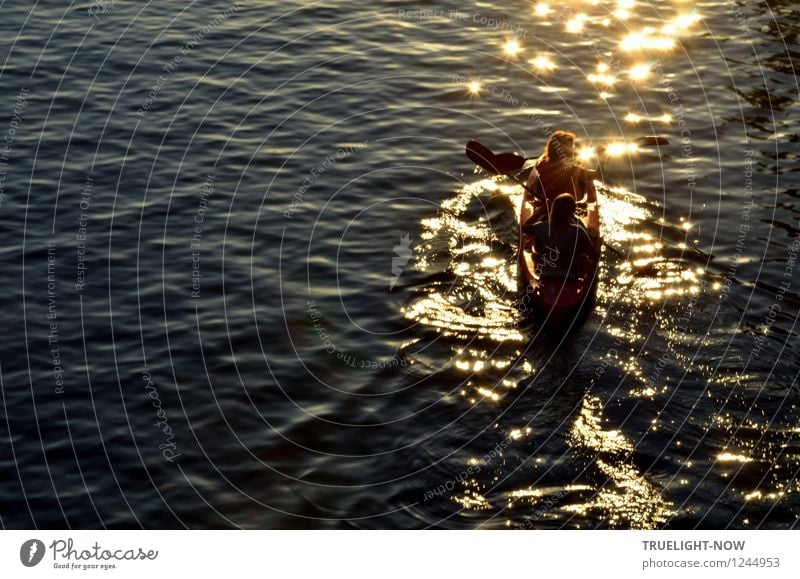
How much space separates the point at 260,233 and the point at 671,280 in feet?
28.3

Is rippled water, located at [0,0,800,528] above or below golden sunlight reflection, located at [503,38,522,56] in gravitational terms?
below

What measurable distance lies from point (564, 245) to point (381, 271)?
3.77 metres

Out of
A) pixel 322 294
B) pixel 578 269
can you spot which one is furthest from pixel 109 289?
pixel 578 269

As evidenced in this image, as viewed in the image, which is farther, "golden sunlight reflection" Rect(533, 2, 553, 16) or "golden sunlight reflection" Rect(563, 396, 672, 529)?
"golden sunlight reflection" Rect(533, 2, 553, 16)

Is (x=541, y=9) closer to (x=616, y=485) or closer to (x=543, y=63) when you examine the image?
(x=543, y=63)

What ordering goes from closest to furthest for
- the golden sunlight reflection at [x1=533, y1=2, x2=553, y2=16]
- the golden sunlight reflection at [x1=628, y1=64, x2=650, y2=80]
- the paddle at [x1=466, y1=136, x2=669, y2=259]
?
the paddle at [x1=466, y1=136, x2=669, y2=259] → the golden sunlight reflection at [x1=628, y1=64, x2=650, y2=80] → the golden sunlight reflection at [x1=533, y1=2, x2=553, y2=16]

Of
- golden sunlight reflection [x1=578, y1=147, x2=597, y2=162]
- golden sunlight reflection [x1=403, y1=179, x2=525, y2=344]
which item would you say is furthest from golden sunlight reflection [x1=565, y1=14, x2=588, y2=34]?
golden sunlight reflection [x1=403, y1=179, x2=525, y2=344]

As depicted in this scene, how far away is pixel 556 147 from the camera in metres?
23.9

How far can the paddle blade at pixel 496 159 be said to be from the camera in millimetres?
23797

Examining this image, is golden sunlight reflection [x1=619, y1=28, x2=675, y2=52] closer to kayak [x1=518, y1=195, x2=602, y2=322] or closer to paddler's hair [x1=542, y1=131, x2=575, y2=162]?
paddler's hair [x1=542, y1=131, x2=575, y2=162]

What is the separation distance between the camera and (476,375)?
64.6 ft

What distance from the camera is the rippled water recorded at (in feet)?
56.9

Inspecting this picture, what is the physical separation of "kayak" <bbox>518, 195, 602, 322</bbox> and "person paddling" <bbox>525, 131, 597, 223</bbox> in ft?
3.93

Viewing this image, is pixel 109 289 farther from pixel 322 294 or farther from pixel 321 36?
pixel 321 36
